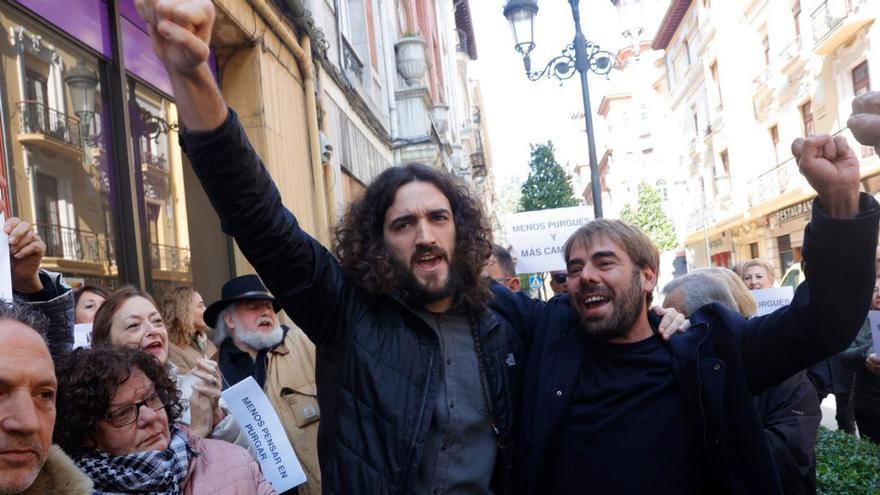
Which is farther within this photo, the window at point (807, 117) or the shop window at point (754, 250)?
the shop window at point (754, 250)

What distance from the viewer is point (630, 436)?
251 centimetres

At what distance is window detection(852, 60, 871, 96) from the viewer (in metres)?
22.6

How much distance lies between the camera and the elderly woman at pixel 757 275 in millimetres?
6633

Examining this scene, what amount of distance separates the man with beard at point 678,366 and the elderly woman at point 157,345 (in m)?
1.20

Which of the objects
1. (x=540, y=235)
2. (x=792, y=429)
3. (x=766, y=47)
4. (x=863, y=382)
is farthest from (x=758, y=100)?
(x=792, y=429)

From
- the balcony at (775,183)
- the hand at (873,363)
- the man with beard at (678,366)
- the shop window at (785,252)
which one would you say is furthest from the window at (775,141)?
the man with beard at (678,366)

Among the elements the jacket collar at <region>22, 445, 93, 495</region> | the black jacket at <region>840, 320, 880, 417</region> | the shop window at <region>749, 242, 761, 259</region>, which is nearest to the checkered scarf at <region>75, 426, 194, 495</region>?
the jacket collar at <region>22, 445, 93, 495</region>

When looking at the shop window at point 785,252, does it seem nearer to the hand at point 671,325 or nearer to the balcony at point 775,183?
the balcony at point 775,183

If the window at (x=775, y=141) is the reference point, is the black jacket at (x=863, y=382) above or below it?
below

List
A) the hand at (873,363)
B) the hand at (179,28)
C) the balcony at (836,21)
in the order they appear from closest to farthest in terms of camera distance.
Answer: the hand at (179,28), the hand at (873,363), the balcony at (836,21)

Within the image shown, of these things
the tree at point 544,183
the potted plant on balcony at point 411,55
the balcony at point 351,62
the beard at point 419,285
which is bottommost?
the beard at point 419,285

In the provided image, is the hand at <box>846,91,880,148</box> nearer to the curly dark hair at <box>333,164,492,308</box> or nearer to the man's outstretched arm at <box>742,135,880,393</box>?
the man's outstretched arm at <box>742,135,880,393</box>

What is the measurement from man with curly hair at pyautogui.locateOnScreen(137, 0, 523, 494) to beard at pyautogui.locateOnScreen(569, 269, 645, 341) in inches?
9.9

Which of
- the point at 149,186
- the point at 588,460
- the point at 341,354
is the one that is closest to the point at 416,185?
the point at 341,354
